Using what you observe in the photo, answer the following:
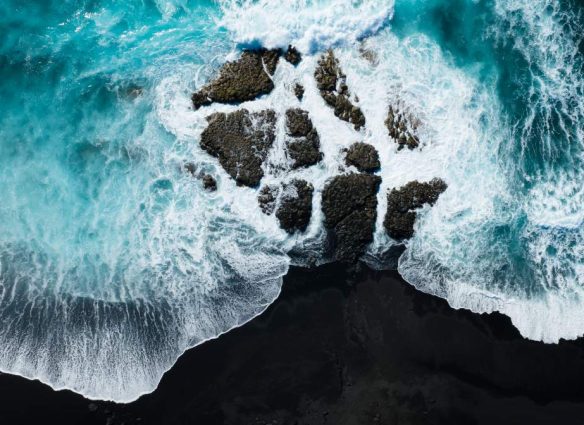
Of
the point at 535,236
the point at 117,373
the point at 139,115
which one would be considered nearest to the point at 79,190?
the point at 139,115

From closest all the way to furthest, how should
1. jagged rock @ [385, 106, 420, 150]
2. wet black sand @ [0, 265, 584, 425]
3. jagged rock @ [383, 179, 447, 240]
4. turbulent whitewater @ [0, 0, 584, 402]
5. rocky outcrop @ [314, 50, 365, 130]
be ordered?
wet black sand @ [0, 265, 584, 425], turbulent whitewater @ [0, 0, 584, 402], jagged rock @ [383, 179, 447, 240], rocky outcrop @ [314, 50, 365, 130], jagged rock @ [385, 106, 420, 150]

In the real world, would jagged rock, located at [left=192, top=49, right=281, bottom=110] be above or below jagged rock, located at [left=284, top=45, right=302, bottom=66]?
below

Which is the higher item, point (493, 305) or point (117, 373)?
point (493, 305)

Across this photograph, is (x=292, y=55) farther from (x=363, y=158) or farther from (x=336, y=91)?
(x=363, y=158)

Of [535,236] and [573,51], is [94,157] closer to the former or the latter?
[535,236]

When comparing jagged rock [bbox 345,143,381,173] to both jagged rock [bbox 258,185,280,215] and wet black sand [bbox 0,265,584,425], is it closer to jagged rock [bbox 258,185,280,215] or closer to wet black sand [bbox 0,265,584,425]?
jagged rock [bbox 258,185,280,215]

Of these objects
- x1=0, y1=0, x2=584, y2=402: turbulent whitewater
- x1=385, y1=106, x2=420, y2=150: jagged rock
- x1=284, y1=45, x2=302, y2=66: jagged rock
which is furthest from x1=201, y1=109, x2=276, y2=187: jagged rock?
x1=385, y1=106, x2=420, y2=150: jagged rock
